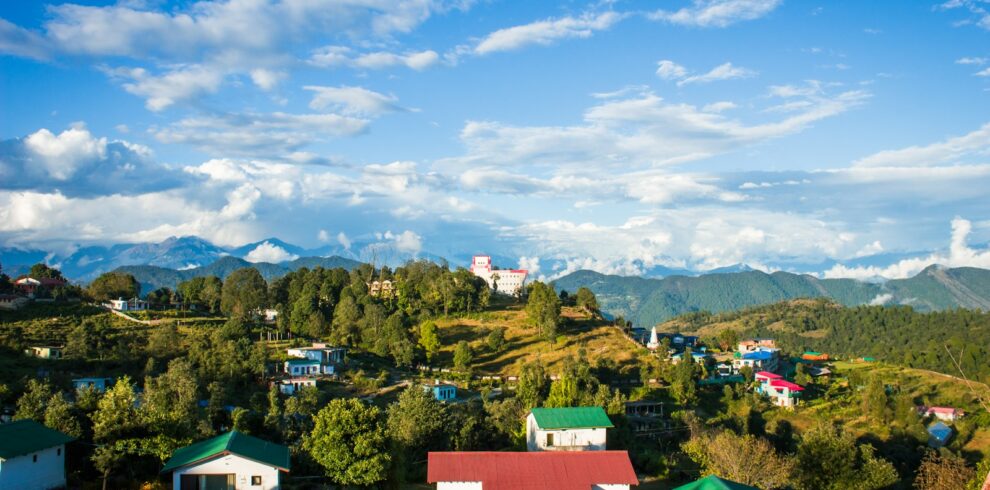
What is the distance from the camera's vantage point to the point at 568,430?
36031 mm

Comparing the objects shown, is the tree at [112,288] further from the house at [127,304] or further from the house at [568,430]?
the house at [568,430]

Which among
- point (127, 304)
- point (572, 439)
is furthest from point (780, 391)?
point (127, 304)

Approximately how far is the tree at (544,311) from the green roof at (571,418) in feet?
101

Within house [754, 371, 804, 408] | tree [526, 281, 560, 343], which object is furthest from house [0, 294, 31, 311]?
house [754, 371, 804, 408]

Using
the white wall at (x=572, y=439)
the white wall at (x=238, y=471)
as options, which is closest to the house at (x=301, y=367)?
the white wall at (x=572, y=439)

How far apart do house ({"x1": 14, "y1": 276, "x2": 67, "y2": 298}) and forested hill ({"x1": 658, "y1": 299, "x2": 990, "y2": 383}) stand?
89060 mm

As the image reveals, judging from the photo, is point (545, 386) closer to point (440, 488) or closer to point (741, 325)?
point (440, 488)

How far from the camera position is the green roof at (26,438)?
76.9 ft

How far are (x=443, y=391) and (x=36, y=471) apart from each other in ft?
106

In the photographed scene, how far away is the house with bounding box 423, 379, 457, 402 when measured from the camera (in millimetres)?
53000

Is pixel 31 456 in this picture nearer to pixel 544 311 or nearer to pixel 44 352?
pixel 44 352

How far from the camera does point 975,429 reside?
6284 centimetres

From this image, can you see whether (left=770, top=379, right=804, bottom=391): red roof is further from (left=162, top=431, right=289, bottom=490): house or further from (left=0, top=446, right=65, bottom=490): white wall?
(left=0, top=446, right=65, bottom=490): white wall

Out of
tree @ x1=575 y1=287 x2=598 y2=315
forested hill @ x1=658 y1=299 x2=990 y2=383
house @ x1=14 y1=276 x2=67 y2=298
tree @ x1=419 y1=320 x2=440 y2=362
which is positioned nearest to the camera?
tree @ x1=419 y1=320 x2=440 y2=362
